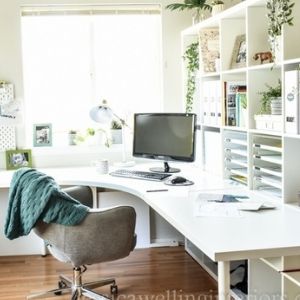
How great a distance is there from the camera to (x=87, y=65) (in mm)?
4469

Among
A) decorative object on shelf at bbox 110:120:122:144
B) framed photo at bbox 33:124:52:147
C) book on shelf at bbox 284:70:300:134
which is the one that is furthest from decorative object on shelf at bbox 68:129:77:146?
book on shelf at bbox 284:70:300:134

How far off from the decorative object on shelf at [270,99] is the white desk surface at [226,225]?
485mm

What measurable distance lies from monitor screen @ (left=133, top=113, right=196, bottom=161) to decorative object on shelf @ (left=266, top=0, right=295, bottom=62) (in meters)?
0.97

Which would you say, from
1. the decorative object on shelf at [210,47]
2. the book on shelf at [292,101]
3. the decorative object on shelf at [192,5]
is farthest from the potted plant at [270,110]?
the decorative object on shelf at [192,5]

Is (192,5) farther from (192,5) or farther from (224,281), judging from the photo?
(224,281)

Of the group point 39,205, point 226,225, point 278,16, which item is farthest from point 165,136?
point 226,225

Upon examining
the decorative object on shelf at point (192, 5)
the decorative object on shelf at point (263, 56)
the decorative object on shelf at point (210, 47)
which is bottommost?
the decorative object on shelf at point (263, 56)

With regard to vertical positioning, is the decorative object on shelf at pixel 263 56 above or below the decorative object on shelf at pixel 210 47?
below

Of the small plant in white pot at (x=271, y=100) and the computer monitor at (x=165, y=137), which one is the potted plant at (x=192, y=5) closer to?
the computer monitor at (x=165, y=137)

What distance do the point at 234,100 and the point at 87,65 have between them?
161 cm

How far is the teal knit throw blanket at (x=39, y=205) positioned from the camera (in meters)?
2.72

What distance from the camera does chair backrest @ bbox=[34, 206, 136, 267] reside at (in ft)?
9.09

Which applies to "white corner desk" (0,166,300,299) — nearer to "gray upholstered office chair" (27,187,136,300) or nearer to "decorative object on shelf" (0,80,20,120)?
"gray upholstered office chair" (27,187,136,300)

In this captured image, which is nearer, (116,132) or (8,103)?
(8,103)
